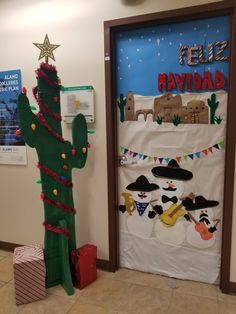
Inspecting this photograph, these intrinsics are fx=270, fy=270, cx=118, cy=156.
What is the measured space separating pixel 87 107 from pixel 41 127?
45cm

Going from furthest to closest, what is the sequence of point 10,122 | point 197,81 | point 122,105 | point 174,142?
point 10,122 < point 122,105 < point 174,142 < point 197,81

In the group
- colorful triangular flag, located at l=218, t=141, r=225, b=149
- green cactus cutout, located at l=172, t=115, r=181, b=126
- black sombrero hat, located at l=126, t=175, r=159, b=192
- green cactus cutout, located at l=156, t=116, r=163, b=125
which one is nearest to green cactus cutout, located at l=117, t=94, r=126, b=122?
green cactus cutout, located at l=156, t=116, r=163, b=125

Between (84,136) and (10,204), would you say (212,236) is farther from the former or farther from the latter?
(10,204)

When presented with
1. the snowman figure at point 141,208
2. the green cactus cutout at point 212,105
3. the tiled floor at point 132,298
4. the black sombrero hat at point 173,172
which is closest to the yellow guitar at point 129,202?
the snowman figure at point 141,208

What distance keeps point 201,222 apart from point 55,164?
1.23m

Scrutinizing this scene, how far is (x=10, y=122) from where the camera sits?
2557mm

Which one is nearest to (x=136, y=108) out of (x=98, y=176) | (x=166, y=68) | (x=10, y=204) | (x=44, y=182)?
(x=166, y=68)

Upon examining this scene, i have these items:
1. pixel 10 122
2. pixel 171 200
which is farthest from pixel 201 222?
pixel 10 122

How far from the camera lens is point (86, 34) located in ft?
7.11

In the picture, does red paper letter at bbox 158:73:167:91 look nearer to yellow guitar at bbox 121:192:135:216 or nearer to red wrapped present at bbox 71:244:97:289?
yellow guitar at bbox 121:192:135:216

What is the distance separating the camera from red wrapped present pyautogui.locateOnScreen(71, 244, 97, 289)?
2115 mm

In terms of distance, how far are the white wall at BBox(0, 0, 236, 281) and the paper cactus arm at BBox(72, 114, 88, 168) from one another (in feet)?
0.54

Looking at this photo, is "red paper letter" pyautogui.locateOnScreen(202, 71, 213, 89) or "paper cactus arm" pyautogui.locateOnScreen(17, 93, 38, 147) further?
"red paper letter" pyautogui.locateOnScreen(202, 71, 213, 89)

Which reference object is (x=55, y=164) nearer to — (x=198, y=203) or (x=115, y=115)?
(x=115, y=115)
